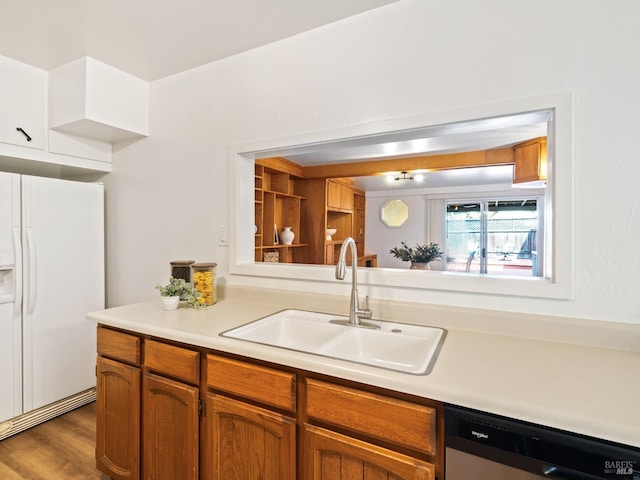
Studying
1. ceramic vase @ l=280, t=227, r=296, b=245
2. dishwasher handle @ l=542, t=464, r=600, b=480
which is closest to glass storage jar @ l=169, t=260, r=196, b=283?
dishwasher handle @ l=542, t=464, r=600, b=480

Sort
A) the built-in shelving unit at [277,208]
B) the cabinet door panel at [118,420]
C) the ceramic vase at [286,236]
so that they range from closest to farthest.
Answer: the cabinet door panel at [118,420]
the built-in shelving unit at [277,208]
the ceramic vase at [286,236]

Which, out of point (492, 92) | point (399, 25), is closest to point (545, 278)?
point (492, 92)

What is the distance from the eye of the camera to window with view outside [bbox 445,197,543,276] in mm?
6203

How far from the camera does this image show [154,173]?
2369mm

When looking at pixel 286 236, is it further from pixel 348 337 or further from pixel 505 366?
pixel 505 366

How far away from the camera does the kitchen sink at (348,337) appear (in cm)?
137

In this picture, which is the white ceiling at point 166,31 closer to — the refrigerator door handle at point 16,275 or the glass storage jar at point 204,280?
the glass storage jar at point 204,280

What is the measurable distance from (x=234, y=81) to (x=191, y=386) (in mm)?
1653

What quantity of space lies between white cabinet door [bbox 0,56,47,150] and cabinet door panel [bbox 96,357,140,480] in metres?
1.52

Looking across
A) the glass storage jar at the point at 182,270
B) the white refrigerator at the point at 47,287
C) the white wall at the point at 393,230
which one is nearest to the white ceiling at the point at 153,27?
the white refrigerator at the point at 47,287

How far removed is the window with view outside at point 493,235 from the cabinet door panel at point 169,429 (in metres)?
5.88

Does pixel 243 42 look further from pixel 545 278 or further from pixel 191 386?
pixel 545 278

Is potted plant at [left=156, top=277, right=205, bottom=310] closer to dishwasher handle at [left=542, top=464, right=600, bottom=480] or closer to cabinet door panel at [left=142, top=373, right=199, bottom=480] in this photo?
cabinet door panel at [left=142, top=373, right=199, bottom=480]

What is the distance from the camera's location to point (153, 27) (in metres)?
1.76
